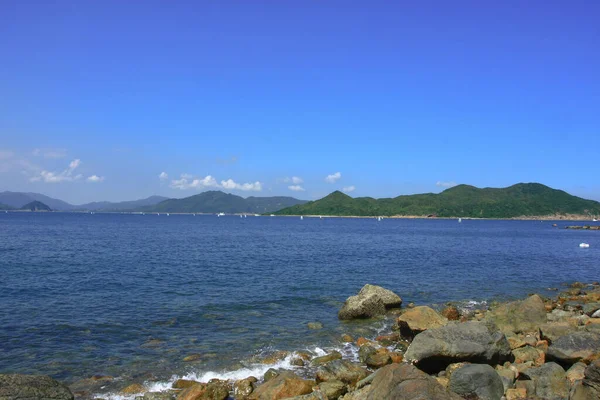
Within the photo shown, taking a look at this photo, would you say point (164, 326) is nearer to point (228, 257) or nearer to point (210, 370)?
point (210, 370)

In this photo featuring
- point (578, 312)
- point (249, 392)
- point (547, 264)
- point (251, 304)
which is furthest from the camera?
point (547, 264)

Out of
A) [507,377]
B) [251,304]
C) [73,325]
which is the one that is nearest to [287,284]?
[251,304]

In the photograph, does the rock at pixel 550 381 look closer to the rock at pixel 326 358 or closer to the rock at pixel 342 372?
the rock at pixel 342 372

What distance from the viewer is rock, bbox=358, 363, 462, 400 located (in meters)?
9.68

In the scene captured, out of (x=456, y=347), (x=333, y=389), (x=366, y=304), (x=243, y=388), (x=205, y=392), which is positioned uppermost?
(x=456, y=347)

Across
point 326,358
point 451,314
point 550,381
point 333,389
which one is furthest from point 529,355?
point 333,389

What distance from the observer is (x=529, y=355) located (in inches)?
653

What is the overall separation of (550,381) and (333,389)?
22.1ft

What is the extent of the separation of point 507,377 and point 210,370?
35.5 ft

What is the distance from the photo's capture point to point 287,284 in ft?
118

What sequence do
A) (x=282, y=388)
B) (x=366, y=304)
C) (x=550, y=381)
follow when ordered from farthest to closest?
(x=366, y=304), (x=282, y=388), (x=550, y=381)

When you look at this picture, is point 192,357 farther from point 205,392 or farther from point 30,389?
point 30,389

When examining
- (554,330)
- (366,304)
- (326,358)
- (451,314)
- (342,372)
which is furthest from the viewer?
(366,304)

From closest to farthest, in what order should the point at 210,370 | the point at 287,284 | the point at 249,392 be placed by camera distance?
the point at 249,392 → the point at 210,370 → the point at 287,284
